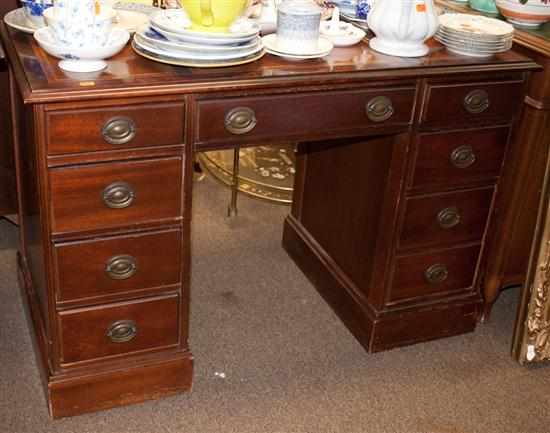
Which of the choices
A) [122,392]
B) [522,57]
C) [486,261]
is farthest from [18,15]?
[486,261]

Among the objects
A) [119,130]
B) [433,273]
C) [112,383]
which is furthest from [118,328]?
[433,273]

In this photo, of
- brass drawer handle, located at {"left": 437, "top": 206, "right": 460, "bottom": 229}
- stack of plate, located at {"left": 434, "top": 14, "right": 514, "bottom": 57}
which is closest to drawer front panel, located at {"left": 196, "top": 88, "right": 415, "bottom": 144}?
stack of plate, located at {"left": 434, "top": 14, "right": 514, "bottom": 57}

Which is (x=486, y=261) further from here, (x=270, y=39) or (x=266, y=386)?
(x=270, y=39)

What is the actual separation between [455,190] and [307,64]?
1.86 ft

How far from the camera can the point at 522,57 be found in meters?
1.99

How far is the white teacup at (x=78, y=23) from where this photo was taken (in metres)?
1.56

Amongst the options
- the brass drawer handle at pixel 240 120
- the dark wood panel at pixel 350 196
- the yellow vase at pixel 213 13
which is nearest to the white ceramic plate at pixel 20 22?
the yellow vase at pixel 213 13

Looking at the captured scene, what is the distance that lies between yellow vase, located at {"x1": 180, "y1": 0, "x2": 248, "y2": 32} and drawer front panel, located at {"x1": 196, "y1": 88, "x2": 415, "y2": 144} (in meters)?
0.17

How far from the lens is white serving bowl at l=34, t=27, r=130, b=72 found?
5.21 ft

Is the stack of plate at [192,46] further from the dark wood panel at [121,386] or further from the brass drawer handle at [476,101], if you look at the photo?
the dark wood panel at [121,386]

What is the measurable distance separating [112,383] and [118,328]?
154 mm

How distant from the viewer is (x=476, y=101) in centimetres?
194

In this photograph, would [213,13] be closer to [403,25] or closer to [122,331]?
[403,25]

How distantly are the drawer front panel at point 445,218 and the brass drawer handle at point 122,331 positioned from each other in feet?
2.42
